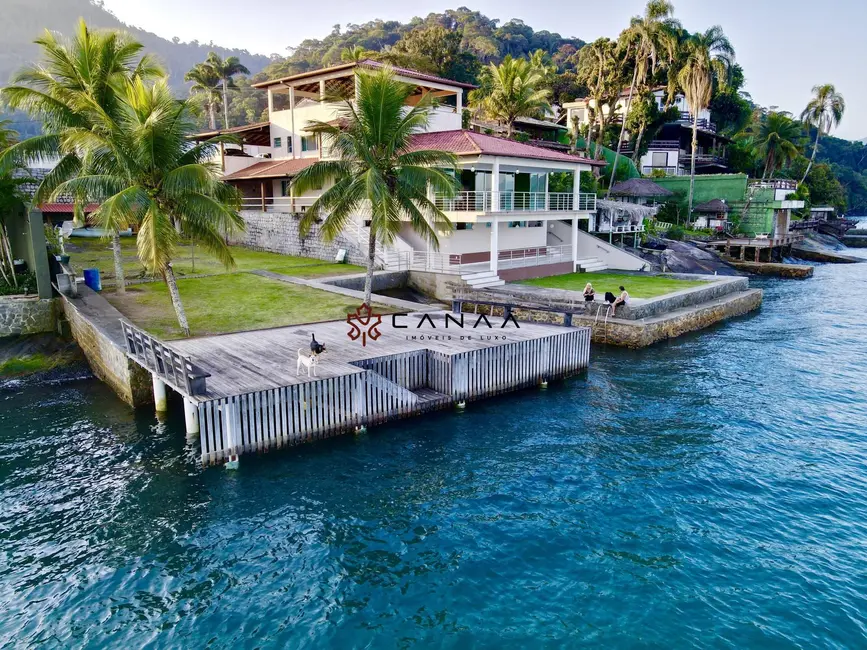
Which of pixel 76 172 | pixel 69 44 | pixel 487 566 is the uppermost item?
pixel 69 44

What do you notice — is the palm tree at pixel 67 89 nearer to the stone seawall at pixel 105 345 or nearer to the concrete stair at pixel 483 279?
the stone seawall at pixel 105 345

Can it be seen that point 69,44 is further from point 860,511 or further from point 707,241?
point 707,241

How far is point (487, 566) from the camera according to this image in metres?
11.2

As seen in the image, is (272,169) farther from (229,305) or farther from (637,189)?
(637,189)

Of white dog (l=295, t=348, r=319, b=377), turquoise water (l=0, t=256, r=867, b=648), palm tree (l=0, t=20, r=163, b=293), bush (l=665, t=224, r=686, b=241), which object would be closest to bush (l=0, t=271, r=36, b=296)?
palm tree (l=0, t=20, r=163, b=293)

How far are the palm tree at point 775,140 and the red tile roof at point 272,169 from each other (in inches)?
2293

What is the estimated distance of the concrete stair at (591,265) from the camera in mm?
39656

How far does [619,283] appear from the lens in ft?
115

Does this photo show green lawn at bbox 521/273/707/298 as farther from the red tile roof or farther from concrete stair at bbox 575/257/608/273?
the red tile roof

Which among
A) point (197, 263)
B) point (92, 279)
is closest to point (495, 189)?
point (197, 263)

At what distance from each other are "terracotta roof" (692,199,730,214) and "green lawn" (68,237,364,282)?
42688 millimetres

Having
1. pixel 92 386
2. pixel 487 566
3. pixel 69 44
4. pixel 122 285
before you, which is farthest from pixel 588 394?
pixel 69 44

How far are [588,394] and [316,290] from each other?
13683 millimetres

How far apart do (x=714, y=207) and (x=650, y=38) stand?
1802 cm
